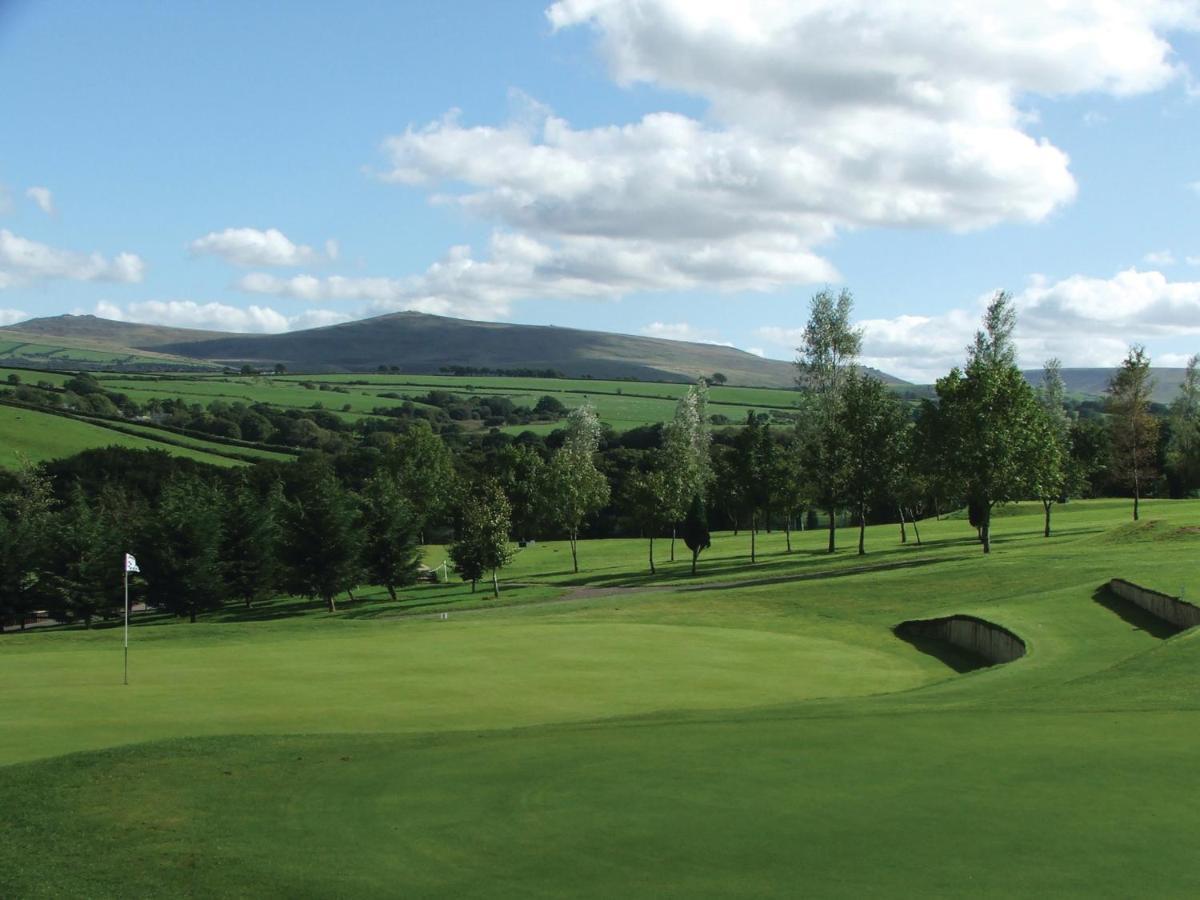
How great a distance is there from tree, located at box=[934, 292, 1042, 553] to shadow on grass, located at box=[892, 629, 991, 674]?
82.0 feet

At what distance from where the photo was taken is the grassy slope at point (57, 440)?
114312 mm

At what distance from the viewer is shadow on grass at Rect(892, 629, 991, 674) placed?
111 feet

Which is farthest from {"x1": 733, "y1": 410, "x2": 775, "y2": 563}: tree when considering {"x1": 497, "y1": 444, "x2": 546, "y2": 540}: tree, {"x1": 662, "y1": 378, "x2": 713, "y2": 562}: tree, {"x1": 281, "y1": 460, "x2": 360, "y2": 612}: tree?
{"x1": 281, "y1": 460, "x2": 360, "y2": 612}: tree

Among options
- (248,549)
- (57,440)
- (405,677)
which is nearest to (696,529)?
(248,549)

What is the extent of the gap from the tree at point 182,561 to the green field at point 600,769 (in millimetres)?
31920

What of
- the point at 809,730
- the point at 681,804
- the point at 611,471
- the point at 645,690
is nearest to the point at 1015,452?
the point at 645,690

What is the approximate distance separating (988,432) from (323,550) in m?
41.8

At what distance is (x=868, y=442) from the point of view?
70.2 meters

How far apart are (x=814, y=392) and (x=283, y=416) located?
338 feet

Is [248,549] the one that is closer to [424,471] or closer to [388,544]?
[388,544]

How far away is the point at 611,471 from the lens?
438 feet

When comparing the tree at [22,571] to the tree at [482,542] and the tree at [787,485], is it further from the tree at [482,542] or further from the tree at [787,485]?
the tree at [787,485]

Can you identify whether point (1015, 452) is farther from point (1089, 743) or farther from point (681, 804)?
point (681, 804)

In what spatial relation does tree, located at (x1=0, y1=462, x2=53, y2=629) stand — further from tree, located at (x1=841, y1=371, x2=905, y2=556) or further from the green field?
tree, located at (x1=841, y1=371, x2=905, y2=556)
